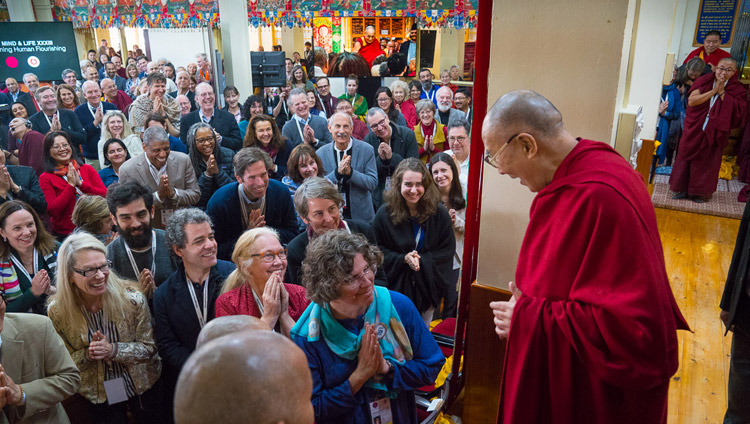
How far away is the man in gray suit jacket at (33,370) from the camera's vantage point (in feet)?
6.55

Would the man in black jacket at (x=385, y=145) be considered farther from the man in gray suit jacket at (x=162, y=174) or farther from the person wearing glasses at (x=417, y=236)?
the man in gray suit jacket at (x=162, y=174)

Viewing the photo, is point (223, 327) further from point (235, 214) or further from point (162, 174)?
point (162, 174)

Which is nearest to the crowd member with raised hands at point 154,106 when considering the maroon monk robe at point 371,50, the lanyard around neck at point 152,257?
the lanyard around neck at point 152,257

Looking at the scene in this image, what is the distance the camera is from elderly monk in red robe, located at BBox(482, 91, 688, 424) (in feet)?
4.67

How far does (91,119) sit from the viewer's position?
20.3ft

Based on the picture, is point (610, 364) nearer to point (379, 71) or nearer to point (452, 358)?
point (452, 358)

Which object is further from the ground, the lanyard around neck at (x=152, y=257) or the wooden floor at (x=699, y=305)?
the lanyard around neck at (x=152, y=257)

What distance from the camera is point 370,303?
200 centimetres

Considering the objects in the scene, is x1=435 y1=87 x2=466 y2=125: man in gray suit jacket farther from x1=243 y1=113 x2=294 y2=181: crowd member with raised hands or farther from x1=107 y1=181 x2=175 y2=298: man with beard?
x1=107 y1=181 x2=175 y2=298: man with beard

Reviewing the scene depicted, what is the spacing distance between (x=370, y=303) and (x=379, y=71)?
8.84 meters

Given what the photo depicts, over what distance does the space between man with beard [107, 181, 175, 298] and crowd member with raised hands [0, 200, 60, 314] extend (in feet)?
1.20

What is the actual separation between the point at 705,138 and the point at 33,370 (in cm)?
684

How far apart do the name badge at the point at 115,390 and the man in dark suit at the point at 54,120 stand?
4.00 metres

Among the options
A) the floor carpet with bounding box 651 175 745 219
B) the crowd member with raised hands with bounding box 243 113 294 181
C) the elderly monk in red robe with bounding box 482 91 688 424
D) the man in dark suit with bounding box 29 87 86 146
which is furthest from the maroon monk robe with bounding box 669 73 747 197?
the man in dark suit with bounding box 29 87 86 146
